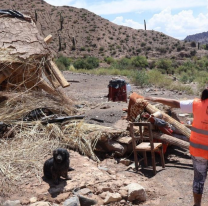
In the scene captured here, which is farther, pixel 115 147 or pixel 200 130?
pixel 115 147

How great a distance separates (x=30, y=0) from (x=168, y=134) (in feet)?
183

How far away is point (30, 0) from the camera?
57000mm

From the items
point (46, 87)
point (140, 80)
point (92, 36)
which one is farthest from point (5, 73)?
point (92, 36)

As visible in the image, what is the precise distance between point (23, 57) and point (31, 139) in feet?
6.44

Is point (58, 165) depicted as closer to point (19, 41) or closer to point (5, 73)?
point (5, 73)

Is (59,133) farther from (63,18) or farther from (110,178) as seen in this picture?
(63,18)

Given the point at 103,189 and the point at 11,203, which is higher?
the point at 11,203

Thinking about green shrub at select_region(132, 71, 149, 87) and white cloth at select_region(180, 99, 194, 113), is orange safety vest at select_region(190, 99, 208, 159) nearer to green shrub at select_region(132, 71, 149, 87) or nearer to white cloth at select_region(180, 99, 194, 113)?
white cloth at select_region(180, 99, 194, 113)

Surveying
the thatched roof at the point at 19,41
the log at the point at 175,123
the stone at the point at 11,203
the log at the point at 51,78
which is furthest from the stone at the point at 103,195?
the log at the point at 51,78

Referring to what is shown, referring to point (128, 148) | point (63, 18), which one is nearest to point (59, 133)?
point (128, 148)

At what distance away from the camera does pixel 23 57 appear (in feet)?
22.0

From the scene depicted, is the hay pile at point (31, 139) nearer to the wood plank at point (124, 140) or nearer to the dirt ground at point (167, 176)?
the wood plank at point (124, 140)

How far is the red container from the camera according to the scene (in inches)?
370

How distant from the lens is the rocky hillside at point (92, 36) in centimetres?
4544
